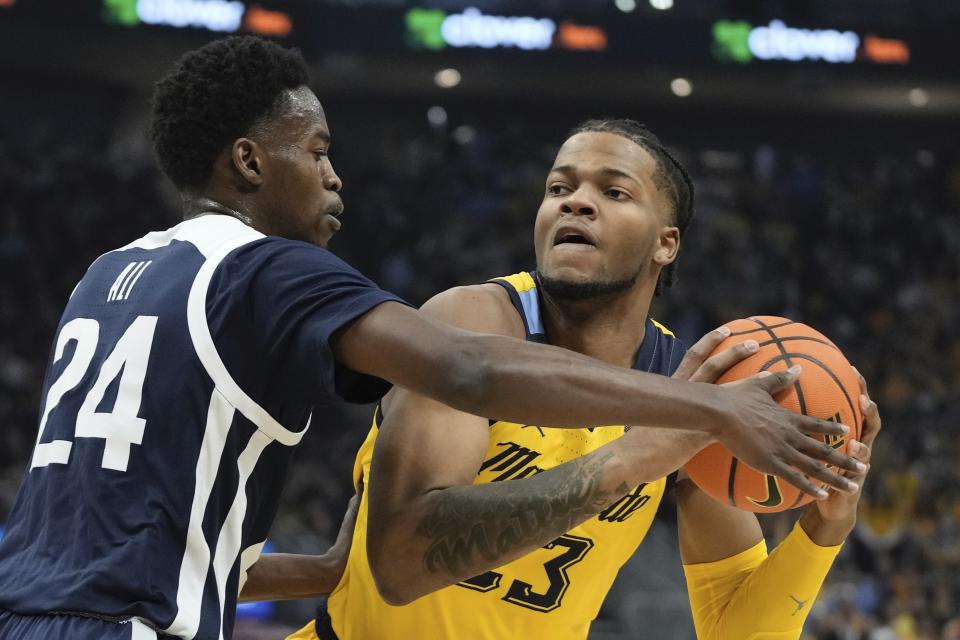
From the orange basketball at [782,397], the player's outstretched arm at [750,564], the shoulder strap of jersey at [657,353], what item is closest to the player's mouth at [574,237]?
the shoulder strap of jersey at [657,353]

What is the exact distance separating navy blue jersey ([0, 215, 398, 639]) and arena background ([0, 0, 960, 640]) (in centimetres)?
915

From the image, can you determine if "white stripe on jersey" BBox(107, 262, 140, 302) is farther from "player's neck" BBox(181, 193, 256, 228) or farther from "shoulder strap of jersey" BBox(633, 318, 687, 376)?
"shoulder strap of jersey" BBox(633, 318, 687, 376)

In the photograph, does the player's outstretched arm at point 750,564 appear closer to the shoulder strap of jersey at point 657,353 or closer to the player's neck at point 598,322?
the shoulder strap of jersey at point 657,353

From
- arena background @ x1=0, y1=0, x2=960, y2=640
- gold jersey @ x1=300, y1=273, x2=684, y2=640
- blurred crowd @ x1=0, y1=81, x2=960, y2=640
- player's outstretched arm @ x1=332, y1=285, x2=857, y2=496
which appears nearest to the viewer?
player's outstretched arm @ x1=332, y1=285, x2=857, y2=496

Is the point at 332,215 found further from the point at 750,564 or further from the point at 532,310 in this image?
the point at 750,564

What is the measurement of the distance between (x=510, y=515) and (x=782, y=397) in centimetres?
71

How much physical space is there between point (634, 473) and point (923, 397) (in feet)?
40.3

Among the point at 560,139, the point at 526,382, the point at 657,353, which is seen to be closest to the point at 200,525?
the point at 526,382

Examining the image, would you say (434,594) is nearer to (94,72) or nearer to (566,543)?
(566,543)

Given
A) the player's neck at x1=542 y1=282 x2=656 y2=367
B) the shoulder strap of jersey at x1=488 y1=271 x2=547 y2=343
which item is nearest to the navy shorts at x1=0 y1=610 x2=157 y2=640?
the shoulder strap of jersey at x1=488 y1=271 x2=547 y2=343

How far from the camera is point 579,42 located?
16.4m

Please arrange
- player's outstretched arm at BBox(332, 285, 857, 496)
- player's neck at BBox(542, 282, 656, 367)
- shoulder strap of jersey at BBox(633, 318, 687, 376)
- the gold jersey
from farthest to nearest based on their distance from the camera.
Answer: shoulder strap of jersey at BBox(633, 318, 687, 376)
player's neck at BBox(542, 282, 656, 367)
the gold jersey
player's outstretched arm at BBox(332, 285, 857, 496)

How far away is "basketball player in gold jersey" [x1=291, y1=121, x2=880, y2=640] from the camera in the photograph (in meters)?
3.01

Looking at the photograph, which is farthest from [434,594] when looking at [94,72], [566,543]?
[94,72]
